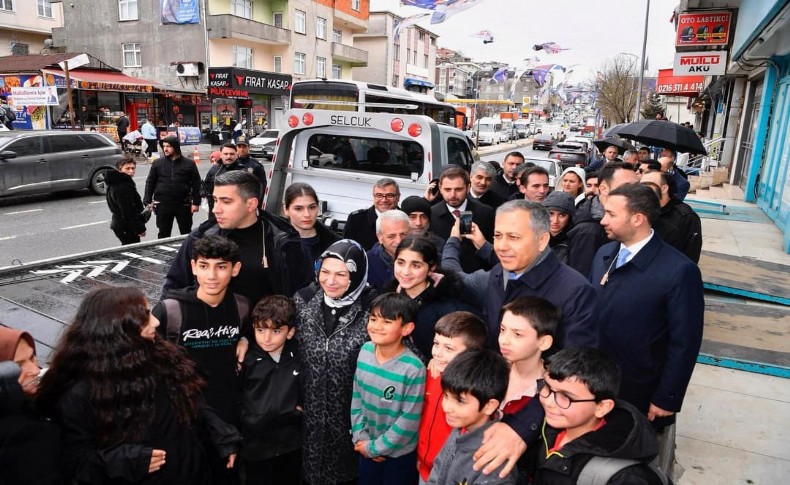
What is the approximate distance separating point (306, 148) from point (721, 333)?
5051 mm

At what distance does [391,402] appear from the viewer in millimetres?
2514

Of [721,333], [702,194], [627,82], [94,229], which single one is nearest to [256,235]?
[721,333]

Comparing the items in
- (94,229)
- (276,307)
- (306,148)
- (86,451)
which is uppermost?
(306,148)

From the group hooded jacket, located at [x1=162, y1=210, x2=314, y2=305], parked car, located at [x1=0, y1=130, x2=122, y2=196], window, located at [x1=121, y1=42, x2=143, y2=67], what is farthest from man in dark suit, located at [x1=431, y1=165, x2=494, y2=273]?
window, located at [x1=121, y1=42, x2=143, y2=67]

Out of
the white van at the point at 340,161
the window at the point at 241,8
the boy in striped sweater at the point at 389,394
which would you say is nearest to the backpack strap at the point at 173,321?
the boy in striped sweater at the point at 389,394

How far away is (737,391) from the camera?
4555 mm

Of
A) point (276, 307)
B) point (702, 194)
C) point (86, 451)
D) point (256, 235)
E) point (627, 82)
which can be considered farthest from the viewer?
point (627, 82)

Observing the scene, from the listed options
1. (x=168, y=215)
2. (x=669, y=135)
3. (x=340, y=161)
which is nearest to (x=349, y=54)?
(x=168, y=215)

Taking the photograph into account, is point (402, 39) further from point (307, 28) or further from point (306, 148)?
point (306, 148)

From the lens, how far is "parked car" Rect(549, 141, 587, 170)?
22.3 metres

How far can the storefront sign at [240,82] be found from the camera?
30.3 m

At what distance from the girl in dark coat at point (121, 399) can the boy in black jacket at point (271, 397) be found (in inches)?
15.4

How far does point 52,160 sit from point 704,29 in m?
A: 18.0

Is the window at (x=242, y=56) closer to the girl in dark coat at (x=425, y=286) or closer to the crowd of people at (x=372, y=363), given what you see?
the crowd of people at (x=372, y=363)
